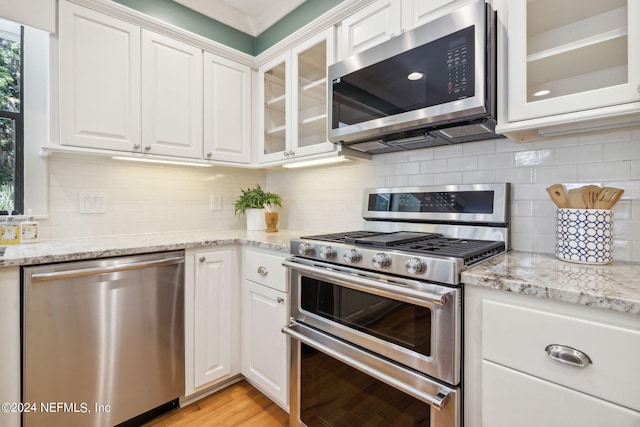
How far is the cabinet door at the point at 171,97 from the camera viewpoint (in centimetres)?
187

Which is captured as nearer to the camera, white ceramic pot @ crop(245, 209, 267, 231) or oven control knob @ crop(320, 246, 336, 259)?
oven control knob @ crop(320, 246, 336, 259)

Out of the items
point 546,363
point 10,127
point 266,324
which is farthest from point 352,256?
point 10,127

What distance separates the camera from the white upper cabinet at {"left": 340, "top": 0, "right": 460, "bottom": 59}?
1417 mm

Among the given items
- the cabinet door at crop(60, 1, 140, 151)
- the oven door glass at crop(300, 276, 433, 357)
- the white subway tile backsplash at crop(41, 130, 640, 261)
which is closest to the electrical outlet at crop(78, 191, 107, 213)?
the white subway tile backsplash at crop(41, 130, 640, 261)

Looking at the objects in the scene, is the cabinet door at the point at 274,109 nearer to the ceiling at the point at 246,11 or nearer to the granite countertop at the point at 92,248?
the ceiling at the point at 246,11

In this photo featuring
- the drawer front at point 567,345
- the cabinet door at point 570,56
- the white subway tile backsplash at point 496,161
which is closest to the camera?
the drawer front at point 567,345

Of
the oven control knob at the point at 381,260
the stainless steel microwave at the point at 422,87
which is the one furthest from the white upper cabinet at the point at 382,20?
the oven control knob at the point at 381,260

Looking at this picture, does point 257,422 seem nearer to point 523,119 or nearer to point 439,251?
point 439,251

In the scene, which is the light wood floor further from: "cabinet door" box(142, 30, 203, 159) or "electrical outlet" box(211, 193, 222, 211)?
"cabinet door" box(142, 30, 203, 159)

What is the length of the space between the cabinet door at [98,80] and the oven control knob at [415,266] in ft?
5.67

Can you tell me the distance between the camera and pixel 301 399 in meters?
1.49

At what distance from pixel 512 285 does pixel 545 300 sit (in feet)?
0.27

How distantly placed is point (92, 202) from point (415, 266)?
2.00 metres

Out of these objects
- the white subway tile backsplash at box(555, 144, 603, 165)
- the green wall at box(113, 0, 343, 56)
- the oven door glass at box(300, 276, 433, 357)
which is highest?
the green wall at box(113, 0, 343, 56)
